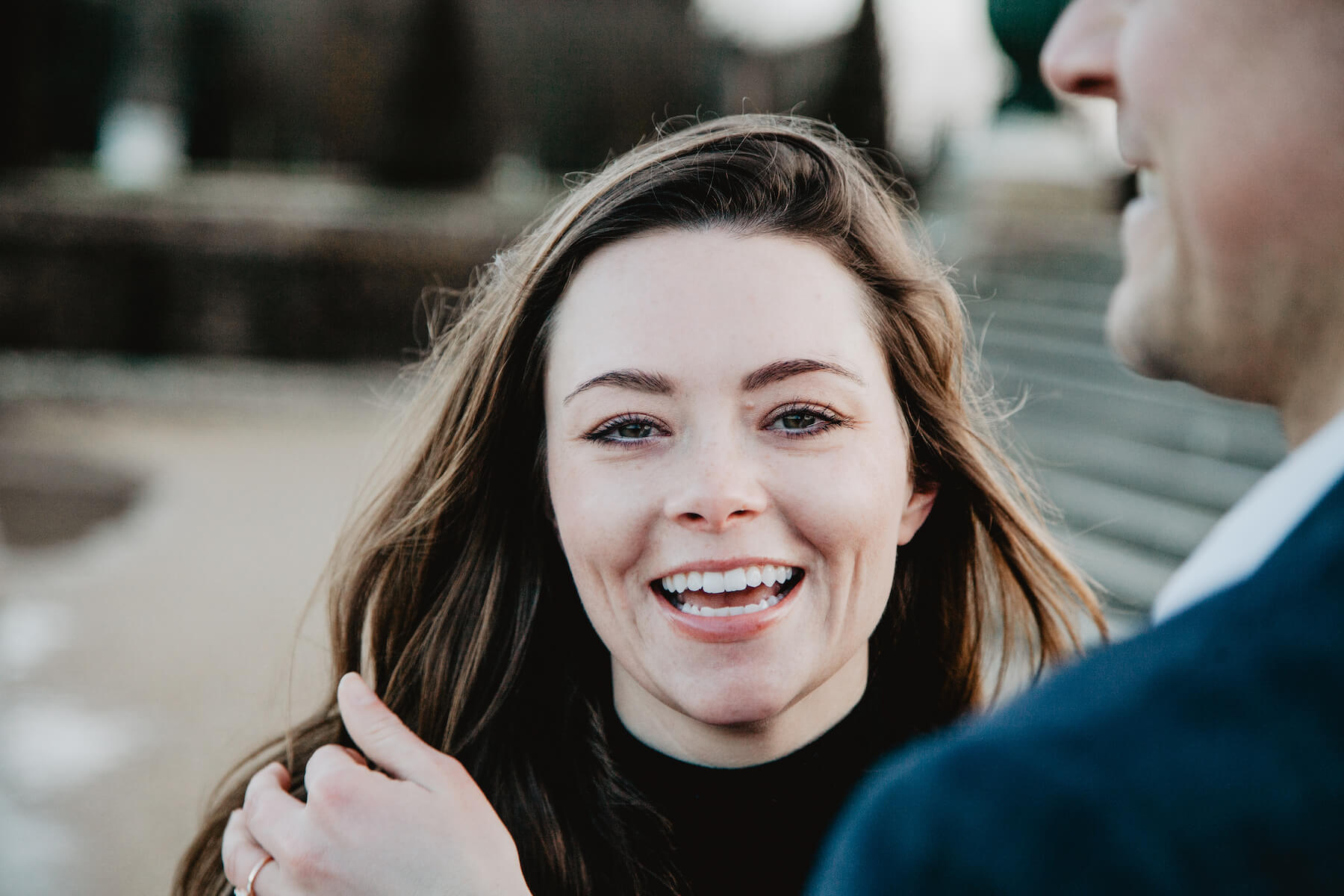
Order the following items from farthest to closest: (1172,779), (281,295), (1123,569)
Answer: (281,295), (1123,569), (1172,779)

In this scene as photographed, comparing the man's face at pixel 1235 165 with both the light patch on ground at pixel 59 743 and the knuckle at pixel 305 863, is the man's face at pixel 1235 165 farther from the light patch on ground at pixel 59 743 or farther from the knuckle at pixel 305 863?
the light patch on ground at pixel 59 743

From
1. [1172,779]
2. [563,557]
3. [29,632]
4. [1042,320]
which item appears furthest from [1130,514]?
[29,632]

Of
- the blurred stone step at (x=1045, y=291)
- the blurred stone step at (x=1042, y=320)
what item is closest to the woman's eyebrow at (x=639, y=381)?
the blurred stone step at (x=1042, y=320)

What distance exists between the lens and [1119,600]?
4.98m

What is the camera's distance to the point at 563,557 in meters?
1.68

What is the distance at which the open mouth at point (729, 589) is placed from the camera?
1256mm

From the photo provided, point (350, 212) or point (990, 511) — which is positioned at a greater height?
point (990, 511)

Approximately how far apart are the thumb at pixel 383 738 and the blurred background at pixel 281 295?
26 cm

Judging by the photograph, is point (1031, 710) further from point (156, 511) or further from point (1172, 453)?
point (156, 511)

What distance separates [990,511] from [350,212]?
11974mm

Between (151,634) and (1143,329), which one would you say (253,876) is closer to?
(1143,329)

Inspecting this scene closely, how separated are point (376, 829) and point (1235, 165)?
1.20 m

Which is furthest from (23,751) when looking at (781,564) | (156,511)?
(781,564)

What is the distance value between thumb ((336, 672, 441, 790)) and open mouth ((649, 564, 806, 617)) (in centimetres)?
41
